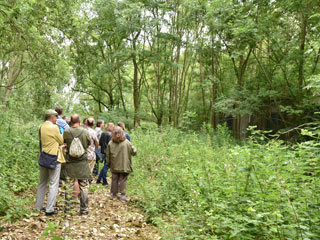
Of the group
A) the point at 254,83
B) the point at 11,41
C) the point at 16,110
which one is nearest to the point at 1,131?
the point at 16,110

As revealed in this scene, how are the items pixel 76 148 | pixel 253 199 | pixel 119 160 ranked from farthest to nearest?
pixel 119 160
pixel 76 148
pixel 253 199

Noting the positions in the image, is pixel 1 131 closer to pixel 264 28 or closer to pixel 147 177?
pixel 147 177

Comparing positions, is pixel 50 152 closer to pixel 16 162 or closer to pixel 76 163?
pixel 76 163

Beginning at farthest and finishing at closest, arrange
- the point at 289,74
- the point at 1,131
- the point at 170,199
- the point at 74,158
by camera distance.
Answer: the point at 289,74 → the point at 1,131 → the point at 170,199 → the point at 74,158

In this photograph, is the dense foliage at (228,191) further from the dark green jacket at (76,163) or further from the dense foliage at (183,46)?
the dense foliage at (183,46)

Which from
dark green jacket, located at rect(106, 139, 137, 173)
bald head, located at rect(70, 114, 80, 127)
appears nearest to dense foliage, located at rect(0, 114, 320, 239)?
dark green jacket, located at rect(106, 139, 137, 173)

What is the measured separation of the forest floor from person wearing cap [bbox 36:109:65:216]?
284mm

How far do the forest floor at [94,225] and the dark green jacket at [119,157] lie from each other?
96 cm

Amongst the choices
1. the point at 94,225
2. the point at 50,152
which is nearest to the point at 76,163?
the point at 50,152

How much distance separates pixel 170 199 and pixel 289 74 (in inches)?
504

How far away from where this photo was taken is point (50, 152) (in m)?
5.18

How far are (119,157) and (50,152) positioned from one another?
2.05 m

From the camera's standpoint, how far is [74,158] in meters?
5.45

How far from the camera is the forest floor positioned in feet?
13.8
